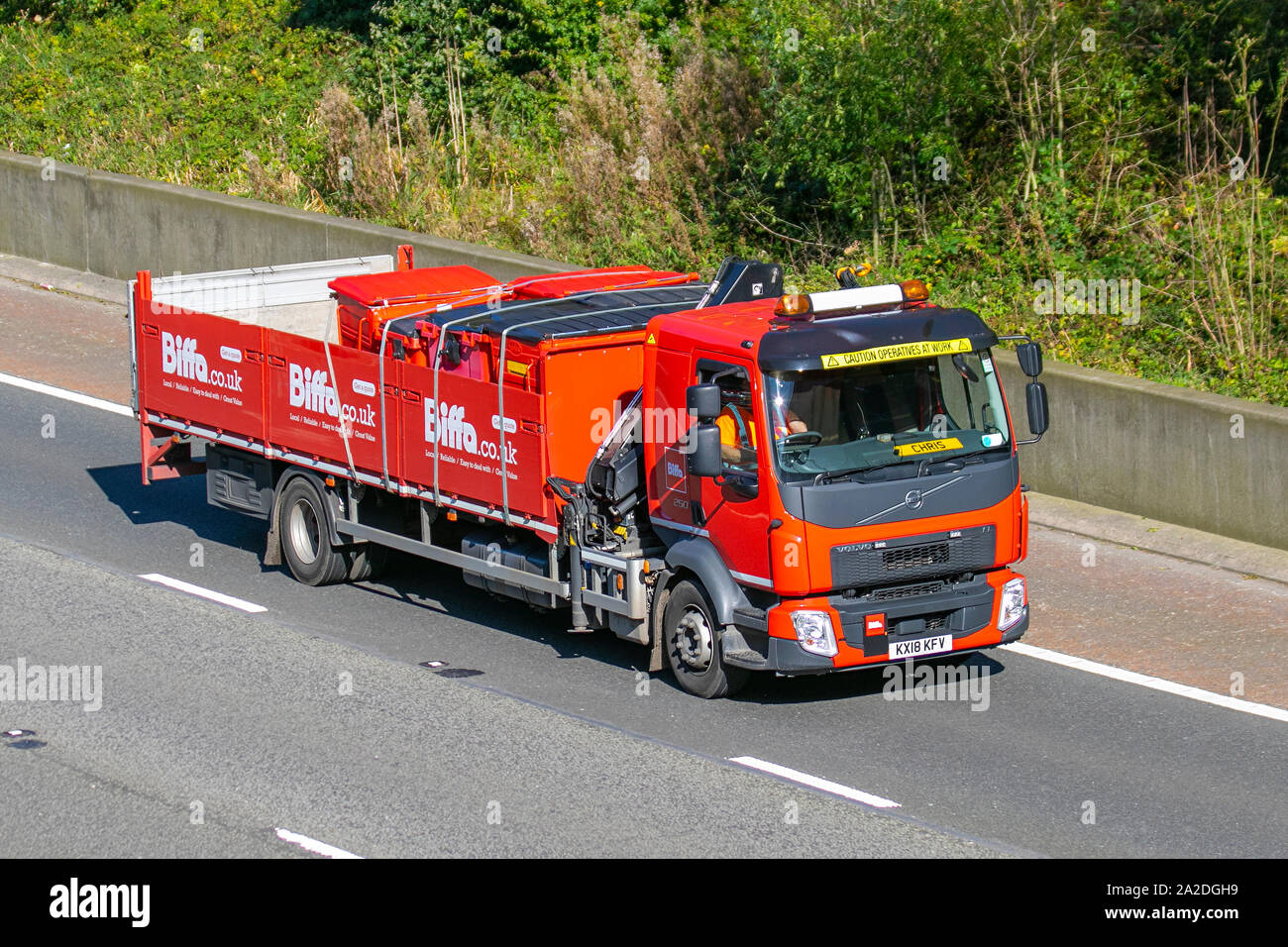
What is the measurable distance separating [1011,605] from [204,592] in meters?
5.85

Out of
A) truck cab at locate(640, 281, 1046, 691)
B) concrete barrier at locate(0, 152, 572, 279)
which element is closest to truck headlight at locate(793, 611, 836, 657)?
truck cab at locate(640, 281, 1046, 691)

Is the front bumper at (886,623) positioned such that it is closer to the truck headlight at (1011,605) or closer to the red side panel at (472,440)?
the truck headlight at (1011,605)

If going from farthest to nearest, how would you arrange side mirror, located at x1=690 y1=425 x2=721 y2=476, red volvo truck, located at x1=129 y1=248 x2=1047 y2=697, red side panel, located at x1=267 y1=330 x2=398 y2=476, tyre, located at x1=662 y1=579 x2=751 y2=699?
1. red side panel, located at x1=267 y1=330 x2=398 y2=476
2. tyre, located at x1=662 y1=579 x2=751 y2=699
3. red volvo truck, located at x1=129 y1=248 x2=1047 y2=697
4. side mirror, located at x1=690 y1=425 x2=721 y2=476

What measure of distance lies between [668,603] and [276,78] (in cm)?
1726

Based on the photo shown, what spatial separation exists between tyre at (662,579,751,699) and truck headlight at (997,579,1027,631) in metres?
1.58

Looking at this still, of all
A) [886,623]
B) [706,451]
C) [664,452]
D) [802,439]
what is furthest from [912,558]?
[664,452]

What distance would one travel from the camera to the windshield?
34.0ft

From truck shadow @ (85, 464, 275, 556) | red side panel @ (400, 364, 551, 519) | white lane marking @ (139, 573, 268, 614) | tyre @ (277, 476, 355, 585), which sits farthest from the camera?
truck shadow @ (85, 464, 275, 556)

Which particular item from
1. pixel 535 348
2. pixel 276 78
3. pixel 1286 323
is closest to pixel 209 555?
pixel 535 348

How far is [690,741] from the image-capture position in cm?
1029

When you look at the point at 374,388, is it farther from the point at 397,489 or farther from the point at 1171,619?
the point at 1171,619

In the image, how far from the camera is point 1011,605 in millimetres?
10984

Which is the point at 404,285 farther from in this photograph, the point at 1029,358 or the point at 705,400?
the point at 1029,358

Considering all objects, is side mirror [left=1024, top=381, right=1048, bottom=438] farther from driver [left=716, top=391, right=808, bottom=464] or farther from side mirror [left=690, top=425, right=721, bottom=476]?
side mirror [left=690, top=425, right=721, bottom=476]
